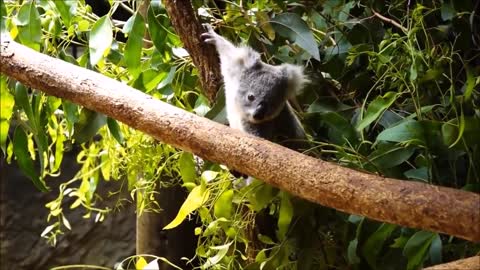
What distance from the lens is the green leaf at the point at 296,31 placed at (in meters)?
1.47

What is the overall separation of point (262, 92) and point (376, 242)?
1.51 ft

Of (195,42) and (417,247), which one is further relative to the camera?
(195,42)

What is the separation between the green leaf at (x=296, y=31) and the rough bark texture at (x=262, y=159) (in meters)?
0.40

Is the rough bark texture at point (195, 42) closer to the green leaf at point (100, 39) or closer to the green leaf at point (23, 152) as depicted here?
the green leaf at point (100, 39)

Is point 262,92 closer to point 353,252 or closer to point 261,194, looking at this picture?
point 261,194

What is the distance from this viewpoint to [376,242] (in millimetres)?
1270

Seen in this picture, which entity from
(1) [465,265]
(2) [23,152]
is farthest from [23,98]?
(1) [465,265]

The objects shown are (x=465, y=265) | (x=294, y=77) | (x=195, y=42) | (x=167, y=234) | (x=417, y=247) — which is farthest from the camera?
(x=167, y=234)

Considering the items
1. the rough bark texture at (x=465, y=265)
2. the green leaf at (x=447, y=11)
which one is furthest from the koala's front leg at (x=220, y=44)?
the rough bark texture at (x=465, y=265)

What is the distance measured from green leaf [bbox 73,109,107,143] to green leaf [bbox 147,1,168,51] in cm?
24

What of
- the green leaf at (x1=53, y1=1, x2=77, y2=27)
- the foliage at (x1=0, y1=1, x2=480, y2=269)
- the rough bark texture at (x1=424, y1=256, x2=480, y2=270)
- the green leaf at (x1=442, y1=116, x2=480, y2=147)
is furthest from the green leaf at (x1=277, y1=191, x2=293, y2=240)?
the green leaf at (x1=53, y1=1, x2=77, y2=27)

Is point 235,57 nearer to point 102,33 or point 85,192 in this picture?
point 102,33

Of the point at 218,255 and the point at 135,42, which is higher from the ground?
the point at 135,42

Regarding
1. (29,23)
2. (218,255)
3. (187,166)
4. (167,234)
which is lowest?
(167,234)
